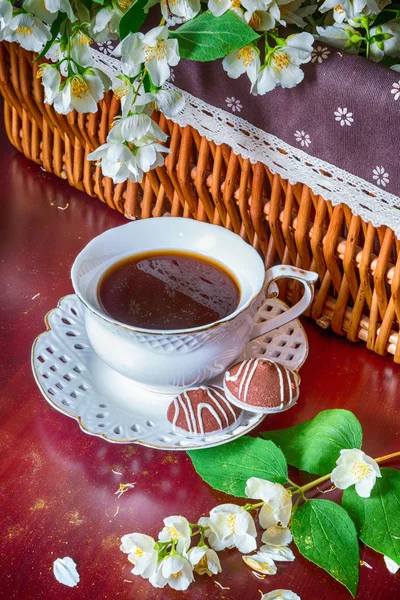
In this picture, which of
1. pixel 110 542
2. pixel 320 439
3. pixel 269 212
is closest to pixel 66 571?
pixel 110 542

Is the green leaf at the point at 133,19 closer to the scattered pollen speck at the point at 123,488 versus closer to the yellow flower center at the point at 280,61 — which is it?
the yellow flower center at the point at 280,61

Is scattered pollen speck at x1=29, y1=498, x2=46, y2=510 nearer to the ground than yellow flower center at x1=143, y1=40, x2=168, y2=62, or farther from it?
nearer to the ground

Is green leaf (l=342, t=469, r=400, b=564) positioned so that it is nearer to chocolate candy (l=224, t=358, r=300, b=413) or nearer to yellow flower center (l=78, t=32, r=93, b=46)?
chocolate candy (l=224, t=358, r=300, b=413)

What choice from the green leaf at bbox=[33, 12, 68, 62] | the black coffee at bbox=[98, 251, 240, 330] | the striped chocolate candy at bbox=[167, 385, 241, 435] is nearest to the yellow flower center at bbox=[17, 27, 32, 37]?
the green leaf at bbox=[33, 12, 68, 62]

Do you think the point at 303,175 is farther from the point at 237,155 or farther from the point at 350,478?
the point at 350,478

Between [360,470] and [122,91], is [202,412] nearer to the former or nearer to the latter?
[360,470]

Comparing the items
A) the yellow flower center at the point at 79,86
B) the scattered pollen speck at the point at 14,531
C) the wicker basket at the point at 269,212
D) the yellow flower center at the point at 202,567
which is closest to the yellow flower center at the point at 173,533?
the yellow flower center at the point at 202,567
